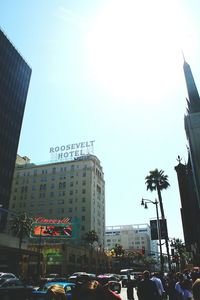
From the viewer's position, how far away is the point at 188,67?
64.9 metres

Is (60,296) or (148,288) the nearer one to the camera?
(60,296)

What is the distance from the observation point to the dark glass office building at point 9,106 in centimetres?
7206

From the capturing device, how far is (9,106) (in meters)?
77.8

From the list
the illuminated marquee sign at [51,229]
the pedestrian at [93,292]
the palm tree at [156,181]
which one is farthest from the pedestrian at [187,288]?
the illuminated marquee sign at [51,229]

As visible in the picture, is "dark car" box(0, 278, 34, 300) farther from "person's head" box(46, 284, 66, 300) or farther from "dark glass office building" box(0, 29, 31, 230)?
"dark glass office building" box(0, 29, 31, 230)

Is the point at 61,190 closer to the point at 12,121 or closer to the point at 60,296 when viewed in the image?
the point at 12,121

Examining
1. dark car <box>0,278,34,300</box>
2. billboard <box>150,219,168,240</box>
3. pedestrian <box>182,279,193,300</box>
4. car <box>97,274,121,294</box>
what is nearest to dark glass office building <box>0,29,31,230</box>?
car <box>97,274,121,294</box>

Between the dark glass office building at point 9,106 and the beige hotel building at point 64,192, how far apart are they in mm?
34174

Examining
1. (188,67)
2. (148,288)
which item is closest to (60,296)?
(148,288)

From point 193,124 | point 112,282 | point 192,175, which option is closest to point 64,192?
point 192,175

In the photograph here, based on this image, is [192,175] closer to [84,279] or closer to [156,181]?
[156,181]

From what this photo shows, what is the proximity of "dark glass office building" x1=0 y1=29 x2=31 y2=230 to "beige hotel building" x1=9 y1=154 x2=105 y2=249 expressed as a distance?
3417cm

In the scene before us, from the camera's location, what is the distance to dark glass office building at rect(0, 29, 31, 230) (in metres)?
72.1

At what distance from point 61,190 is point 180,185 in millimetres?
48689
